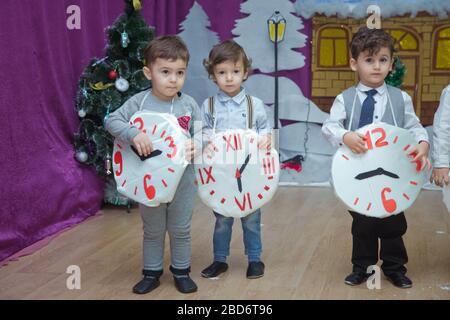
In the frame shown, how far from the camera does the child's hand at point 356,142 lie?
235cm

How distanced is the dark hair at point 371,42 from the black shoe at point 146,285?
3.91 ft

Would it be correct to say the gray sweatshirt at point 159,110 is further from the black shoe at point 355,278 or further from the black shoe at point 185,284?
the black shoe at point 355,278

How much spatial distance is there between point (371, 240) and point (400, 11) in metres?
2.46

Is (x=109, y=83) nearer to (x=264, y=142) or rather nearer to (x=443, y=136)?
(x=264, y=142)

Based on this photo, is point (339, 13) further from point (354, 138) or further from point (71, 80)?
point (354, 138)

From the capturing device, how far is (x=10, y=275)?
269 cm

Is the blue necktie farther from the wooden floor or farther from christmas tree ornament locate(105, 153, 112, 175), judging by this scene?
christmas tree ornament locate(105, 153, 112, 175)

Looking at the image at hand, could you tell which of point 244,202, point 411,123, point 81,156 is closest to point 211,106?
point 244,202

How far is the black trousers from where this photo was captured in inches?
99.7

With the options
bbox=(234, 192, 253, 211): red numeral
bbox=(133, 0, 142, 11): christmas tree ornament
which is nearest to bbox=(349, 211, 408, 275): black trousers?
bbox=(234, 192, 253, 211): red numeral

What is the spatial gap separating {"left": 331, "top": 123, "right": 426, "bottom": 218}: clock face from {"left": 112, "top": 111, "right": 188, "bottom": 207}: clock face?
1.95ft

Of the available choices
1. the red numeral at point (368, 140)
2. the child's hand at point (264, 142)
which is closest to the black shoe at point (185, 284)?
the child's hand at point (264, 142)

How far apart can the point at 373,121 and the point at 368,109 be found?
0.05m

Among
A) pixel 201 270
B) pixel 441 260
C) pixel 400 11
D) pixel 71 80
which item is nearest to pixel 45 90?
pixel 71 80
